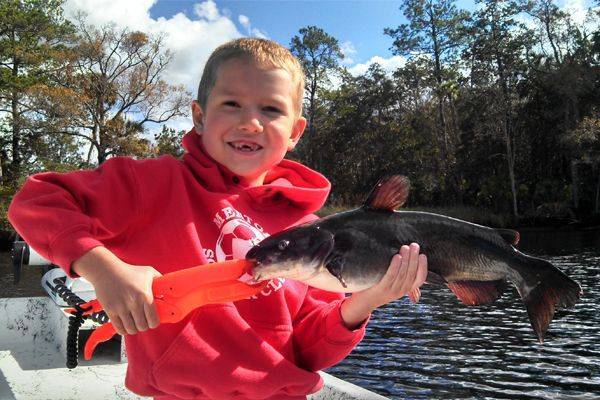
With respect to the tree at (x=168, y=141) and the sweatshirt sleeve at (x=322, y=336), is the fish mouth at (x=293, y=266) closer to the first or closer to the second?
the sweatshirt sleeve at (x=322, y=336)

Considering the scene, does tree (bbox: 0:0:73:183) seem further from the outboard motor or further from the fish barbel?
the fish barbel

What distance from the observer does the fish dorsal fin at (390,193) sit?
83.0 inches

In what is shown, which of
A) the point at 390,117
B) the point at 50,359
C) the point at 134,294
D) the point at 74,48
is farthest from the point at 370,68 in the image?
the point at 134,294

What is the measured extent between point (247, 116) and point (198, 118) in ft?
1.12

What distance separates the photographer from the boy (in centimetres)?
174

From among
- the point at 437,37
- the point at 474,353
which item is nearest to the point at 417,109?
the point at 437,37

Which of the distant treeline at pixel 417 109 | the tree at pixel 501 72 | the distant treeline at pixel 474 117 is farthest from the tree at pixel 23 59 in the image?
the tree at pixel 501 72

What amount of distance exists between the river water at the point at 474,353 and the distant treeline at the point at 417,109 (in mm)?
22141

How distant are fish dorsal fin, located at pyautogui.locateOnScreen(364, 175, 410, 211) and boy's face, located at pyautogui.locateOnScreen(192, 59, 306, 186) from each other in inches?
16.9

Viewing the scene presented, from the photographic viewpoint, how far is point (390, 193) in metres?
2.12

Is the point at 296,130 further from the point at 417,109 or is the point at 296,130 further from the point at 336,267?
the point at 417,109

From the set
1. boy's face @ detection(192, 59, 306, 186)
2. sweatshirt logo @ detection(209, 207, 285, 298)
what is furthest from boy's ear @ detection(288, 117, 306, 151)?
sweatshirt logo @ detection(209, 207, 285, 298)

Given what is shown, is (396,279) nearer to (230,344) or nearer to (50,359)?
(230,344)

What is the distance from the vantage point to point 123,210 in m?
1.90
